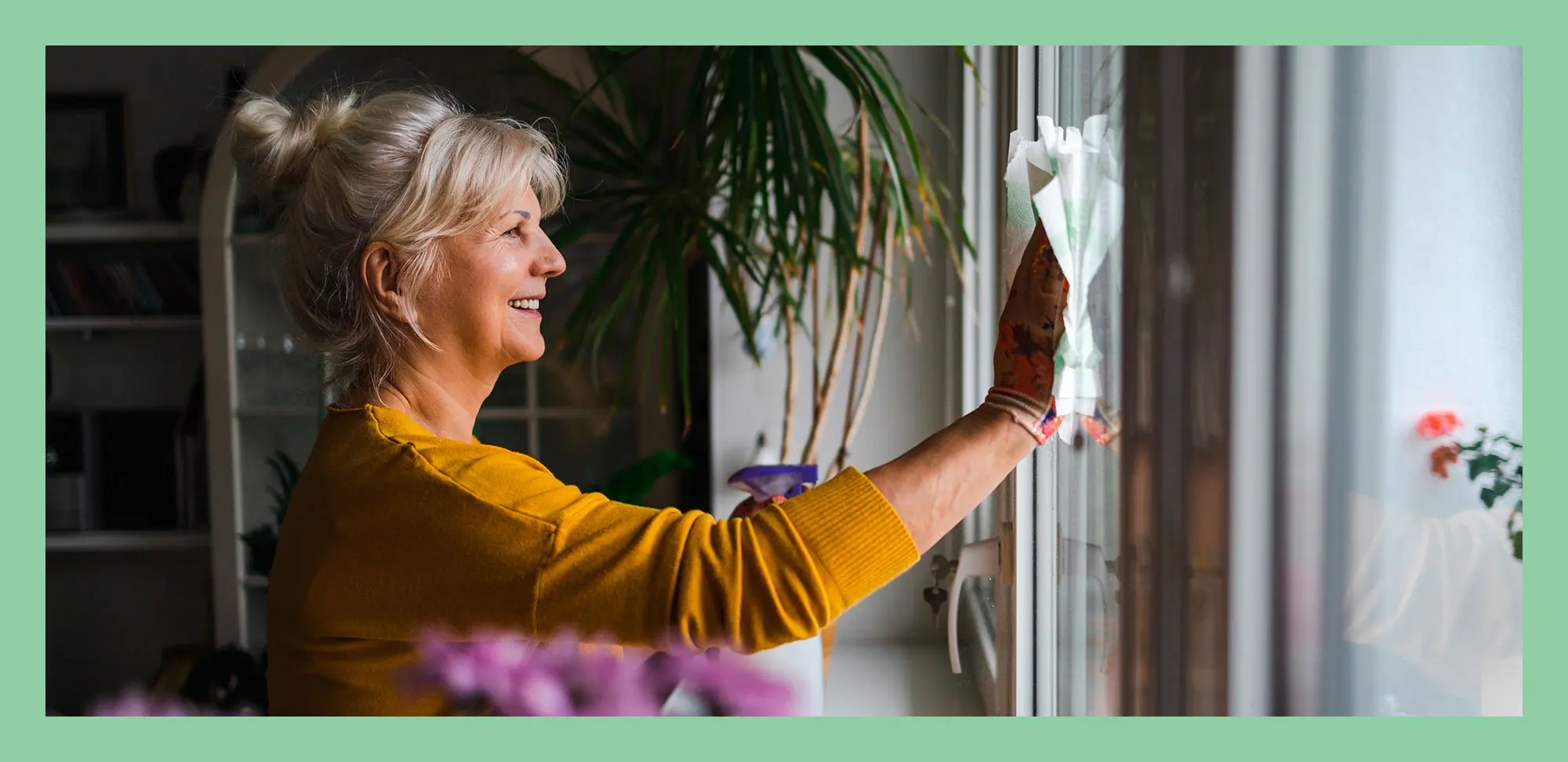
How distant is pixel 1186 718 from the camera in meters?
0.51

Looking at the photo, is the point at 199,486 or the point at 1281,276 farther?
the point at 199,486

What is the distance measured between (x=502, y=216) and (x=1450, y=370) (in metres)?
0.59

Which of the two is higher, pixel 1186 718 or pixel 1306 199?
pixel 1306 199

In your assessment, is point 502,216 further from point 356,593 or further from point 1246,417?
point 1246,417

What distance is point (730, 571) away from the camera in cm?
54

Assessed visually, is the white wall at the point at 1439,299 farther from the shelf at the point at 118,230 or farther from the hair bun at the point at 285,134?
the shelf at the point at 118,230

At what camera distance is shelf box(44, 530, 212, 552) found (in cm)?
221

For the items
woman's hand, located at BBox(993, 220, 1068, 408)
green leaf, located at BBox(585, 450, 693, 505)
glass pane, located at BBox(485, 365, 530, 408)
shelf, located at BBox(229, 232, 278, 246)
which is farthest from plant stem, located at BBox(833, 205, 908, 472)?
shelf, located at BBox(229, 232, 278, 246)

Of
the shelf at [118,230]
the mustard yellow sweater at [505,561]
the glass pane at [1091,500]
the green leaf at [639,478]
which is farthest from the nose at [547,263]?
the shelf at [118,230]

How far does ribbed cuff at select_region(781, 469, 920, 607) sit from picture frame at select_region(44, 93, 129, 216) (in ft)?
7.53

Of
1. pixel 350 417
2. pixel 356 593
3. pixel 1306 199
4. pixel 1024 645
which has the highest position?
pixel 1306 199

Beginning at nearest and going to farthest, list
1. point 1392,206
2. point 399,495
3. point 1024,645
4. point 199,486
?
point 1392,206 → point 399,495 → point 1024,645 → point 199,486

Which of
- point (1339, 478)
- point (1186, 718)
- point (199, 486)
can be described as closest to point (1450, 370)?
point (1339, 478)

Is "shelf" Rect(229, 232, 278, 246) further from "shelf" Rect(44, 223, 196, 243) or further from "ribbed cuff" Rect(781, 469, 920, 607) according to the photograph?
"ribbed cuff" Rect(781, 469, 920, 607)
